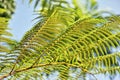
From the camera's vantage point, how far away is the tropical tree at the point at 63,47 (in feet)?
5.61

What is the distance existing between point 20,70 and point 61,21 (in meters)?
0.35

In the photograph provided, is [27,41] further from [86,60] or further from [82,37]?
[86,60]

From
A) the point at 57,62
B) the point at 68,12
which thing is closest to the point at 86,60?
the point at 57,62

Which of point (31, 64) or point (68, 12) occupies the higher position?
point (68, 12)

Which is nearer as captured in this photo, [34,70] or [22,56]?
[22,56]

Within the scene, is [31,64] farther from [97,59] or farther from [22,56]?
[97,59]

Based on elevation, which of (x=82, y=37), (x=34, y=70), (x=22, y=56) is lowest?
(x=34, y=70)

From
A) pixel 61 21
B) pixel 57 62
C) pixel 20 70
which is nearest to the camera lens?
pixel 61 21

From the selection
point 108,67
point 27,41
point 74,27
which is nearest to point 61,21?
point 74,27

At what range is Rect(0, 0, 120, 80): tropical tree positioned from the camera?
171cm

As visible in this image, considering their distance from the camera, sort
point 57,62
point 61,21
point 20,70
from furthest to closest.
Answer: point 57,62 → point 20,70 → point 61,21

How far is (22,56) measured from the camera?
1808 millimetres

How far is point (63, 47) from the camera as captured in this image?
6.16 feet

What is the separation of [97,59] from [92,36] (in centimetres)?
21
